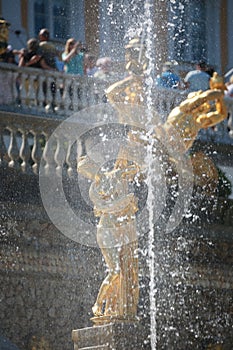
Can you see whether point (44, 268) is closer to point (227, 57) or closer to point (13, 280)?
point (13, 280)

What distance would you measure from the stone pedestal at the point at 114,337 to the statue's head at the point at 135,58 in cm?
222

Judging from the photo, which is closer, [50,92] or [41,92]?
[41,92]

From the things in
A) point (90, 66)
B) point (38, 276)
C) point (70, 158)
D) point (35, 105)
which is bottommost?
point (38, 276)

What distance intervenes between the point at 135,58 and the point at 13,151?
16.8 feet

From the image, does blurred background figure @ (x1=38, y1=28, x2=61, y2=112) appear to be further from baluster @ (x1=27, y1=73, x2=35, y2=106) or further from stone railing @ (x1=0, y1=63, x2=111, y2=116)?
baluster @ (x1=27, y1=73, x2=35, y2=106)

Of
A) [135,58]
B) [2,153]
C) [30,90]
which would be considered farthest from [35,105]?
[135,58]

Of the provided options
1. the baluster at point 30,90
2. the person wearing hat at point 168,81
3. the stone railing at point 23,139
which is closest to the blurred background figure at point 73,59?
the baluster at point 30,90

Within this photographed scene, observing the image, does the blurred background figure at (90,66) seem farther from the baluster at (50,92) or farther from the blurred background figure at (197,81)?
the blurred background figure at (197,81)

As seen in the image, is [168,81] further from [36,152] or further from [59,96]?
[36,152]

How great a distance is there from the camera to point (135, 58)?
47.0ft

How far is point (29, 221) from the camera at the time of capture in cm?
1877

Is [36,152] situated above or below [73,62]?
below

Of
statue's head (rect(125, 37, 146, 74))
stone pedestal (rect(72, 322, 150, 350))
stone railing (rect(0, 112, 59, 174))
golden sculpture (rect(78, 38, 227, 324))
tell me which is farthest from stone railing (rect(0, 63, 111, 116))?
stone pedestal (rect(72, 322, 150, 350))

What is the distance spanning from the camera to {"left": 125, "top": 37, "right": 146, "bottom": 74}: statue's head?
14250mm
